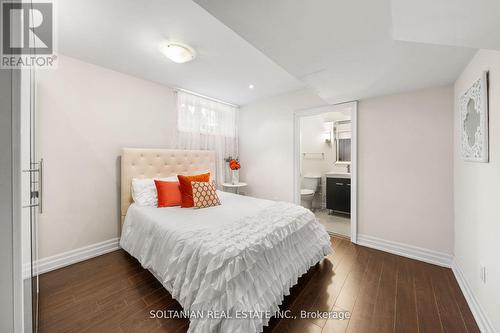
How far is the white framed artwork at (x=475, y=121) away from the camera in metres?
1.45

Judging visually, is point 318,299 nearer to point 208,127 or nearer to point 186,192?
point 186,192

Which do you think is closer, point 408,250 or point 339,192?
point 408,250

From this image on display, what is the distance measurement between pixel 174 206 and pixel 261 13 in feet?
7.23

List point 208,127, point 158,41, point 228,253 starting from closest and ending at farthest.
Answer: point 228,253
point 158,41
point 208,127

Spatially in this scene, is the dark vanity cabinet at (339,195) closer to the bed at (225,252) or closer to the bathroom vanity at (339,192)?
the bathroom vanity at (339,192)

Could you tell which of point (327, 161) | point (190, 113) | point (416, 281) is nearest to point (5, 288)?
point (416, 281)

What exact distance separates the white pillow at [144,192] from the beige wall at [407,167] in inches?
109

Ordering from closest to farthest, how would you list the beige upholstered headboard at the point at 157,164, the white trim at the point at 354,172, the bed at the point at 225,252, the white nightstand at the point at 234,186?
the bed at the point at 225,252, the beige upholstered headboard at the point at 157,164, the white trim at the point at 354,172, the white nightstand at the point at 234,186

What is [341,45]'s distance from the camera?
152 cm

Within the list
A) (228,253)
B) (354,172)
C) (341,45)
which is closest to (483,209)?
(354,172)

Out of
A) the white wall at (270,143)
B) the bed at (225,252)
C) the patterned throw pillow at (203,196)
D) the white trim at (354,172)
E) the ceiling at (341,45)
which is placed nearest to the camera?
the ceiling at (341,45)

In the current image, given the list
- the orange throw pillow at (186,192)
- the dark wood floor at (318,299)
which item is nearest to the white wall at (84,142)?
the dark wood floor at (318,299)

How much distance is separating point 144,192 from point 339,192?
11.9 feet

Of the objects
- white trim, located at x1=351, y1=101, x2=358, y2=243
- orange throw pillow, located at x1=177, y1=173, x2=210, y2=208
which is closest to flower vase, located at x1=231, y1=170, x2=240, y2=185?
orange throw pillow, located at x1=177, y1=173, x2=210, y2=208
